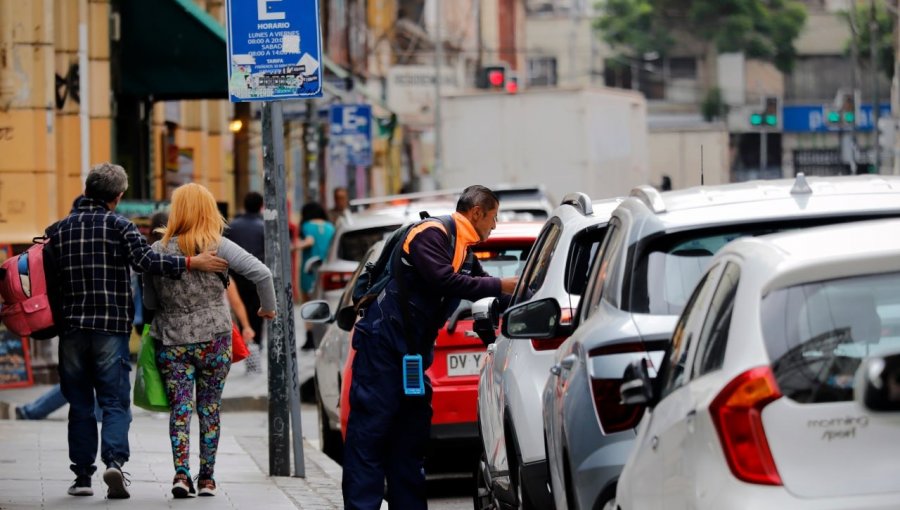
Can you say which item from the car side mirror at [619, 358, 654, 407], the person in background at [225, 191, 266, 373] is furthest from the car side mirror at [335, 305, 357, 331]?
the person in background at [225, 191, 266, 373]

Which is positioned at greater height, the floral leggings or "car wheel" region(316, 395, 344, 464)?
the floral leggings

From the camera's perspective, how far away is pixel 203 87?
21.0 meters

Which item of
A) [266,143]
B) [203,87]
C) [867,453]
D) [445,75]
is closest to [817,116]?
[445,75]

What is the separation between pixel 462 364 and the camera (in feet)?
33.6

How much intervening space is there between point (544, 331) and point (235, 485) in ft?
Result: 12.4

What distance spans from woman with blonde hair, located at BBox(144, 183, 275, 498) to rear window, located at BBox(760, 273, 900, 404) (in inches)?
215

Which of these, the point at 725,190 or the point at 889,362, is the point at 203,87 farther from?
the point at 889,362

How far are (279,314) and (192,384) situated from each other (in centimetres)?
124

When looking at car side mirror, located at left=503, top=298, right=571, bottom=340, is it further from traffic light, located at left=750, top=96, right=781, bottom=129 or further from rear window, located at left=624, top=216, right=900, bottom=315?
traffic light, located at left=750, top=96, right=781, bottom=129

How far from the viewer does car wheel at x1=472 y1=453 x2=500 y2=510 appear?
8.78 metres

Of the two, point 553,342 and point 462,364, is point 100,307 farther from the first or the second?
point 553,342

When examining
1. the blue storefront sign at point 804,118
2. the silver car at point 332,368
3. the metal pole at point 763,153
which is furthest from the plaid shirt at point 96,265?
the blue storefront sign at point 804,118

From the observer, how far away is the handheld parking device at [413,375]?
806cm

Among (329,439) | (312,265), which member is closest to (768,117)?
(312,265)
